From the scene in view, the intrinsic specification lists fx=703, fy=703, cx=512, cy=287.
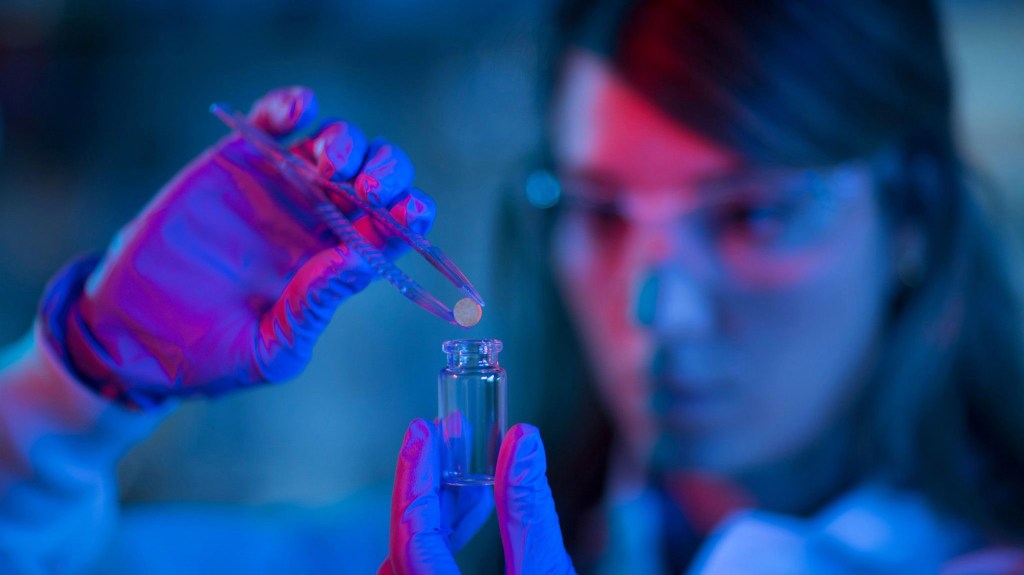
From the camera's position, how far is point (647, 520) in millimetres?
1618

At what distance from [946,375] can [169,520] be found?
178 cm

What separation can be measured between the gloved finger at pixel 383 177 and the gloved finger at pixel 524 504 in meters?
0.29

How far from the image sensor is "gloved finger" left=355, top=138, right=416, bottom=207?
0.76 meters

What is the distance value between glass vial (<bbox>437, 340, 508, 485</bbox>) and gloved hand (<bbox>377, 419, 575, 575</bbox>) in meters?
0.05

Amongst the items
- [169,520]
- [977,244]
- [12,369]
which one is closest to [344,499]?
[169,520]

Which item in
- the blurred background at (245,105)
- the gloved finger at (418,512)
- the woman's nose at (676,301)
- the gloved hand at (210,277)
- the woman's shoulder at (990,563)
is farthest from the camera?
the blurred background at (245,105)

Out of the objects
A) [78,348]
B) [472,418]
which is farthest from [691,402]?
[78,348]

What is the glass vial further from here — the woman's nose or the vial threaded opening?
the woman's nose

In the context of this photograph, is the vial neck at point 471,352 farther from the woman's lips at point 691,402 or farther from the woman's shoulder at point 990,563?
the woman's shoulder at point 990,563

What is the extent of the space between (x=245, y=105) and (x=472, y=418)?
1.39 m

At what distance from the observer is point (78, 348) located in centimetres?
90

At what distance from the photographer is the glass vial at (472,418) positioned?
2.59ft

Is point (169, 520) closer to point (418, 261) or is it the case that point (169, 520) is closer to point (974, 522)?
point (418, 261)

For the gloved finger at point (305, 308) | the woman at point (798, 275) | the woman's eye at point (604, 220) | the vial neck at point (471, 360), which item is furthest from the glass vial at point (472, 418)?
the woman's eye at point (604, 220)
